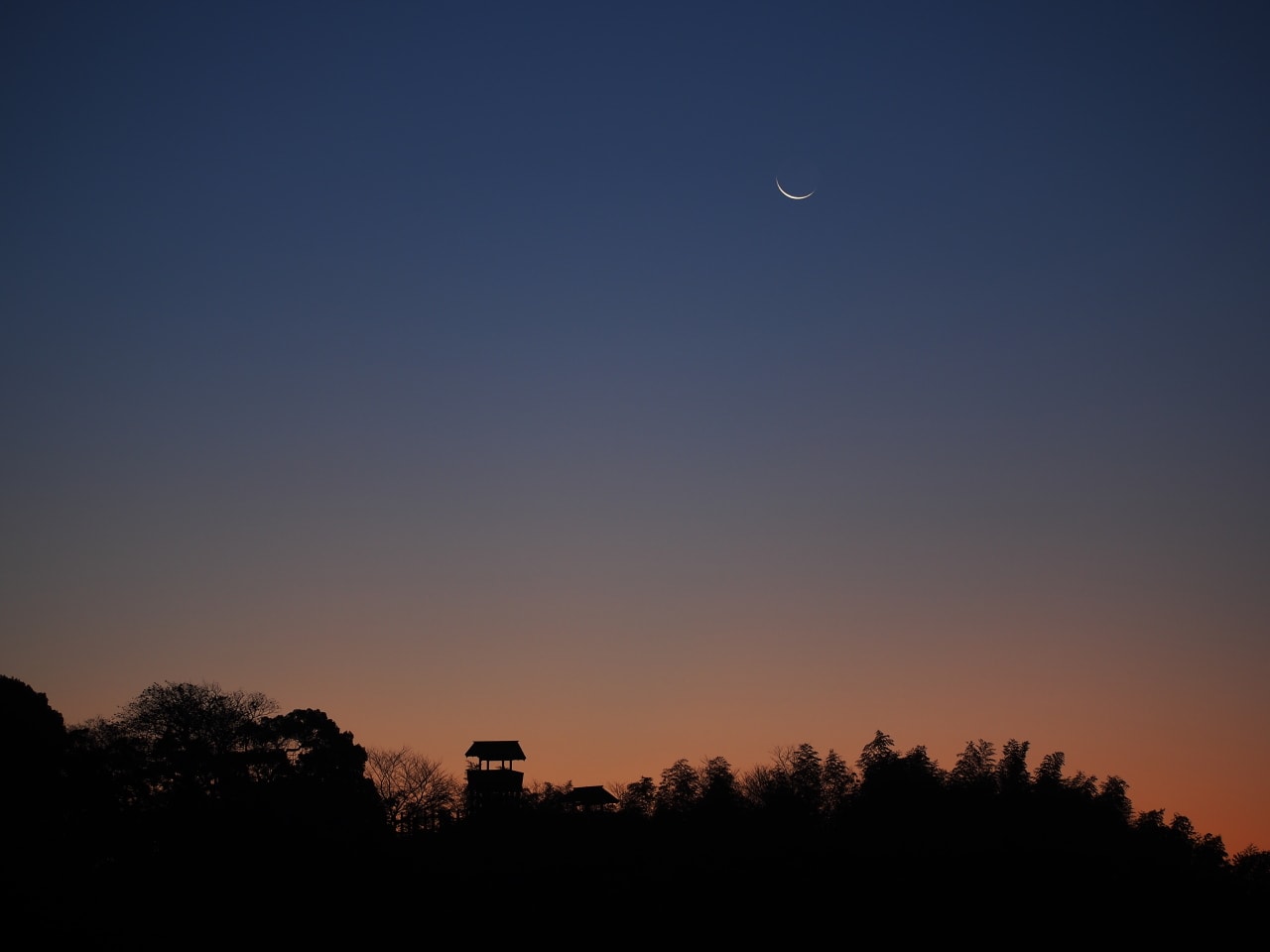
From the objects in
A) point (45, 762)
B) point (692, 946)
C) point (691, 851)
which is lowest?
point (692, 946)

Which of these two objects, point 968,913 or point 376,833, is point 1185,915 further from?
point 376,833

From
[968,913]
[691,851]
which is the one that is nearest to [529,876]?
[691,851]

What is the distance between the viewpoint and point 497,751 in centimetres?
11269

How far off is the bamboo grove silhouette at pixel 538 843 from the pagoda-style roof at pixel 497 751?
14.7 ft

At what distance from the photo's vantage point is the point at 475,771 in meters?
110

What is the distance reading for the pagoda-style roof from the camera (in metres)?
112

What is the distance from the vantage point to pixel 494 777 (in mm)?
109938

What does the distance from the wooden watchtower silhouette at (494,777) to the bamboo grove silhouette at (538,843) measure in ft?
1.98

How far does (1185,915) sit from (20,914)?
83438mm

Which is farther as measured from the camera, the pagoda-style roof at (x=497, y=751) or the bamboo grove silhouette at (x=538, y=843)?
the pagoda-style roof at (x=497, y=751)

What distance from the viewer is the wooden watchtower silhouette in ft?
356

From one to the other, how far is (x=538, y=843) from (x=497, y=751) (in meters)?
17.4

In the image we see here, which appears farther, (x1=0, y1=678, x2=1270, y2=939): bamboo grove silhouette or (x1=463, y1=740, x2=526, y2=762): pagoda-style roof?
(x1=463, y1=740, x2=526, y2=762): pagoda-style roof

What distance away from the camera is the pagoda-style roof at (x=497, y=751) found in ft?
368
